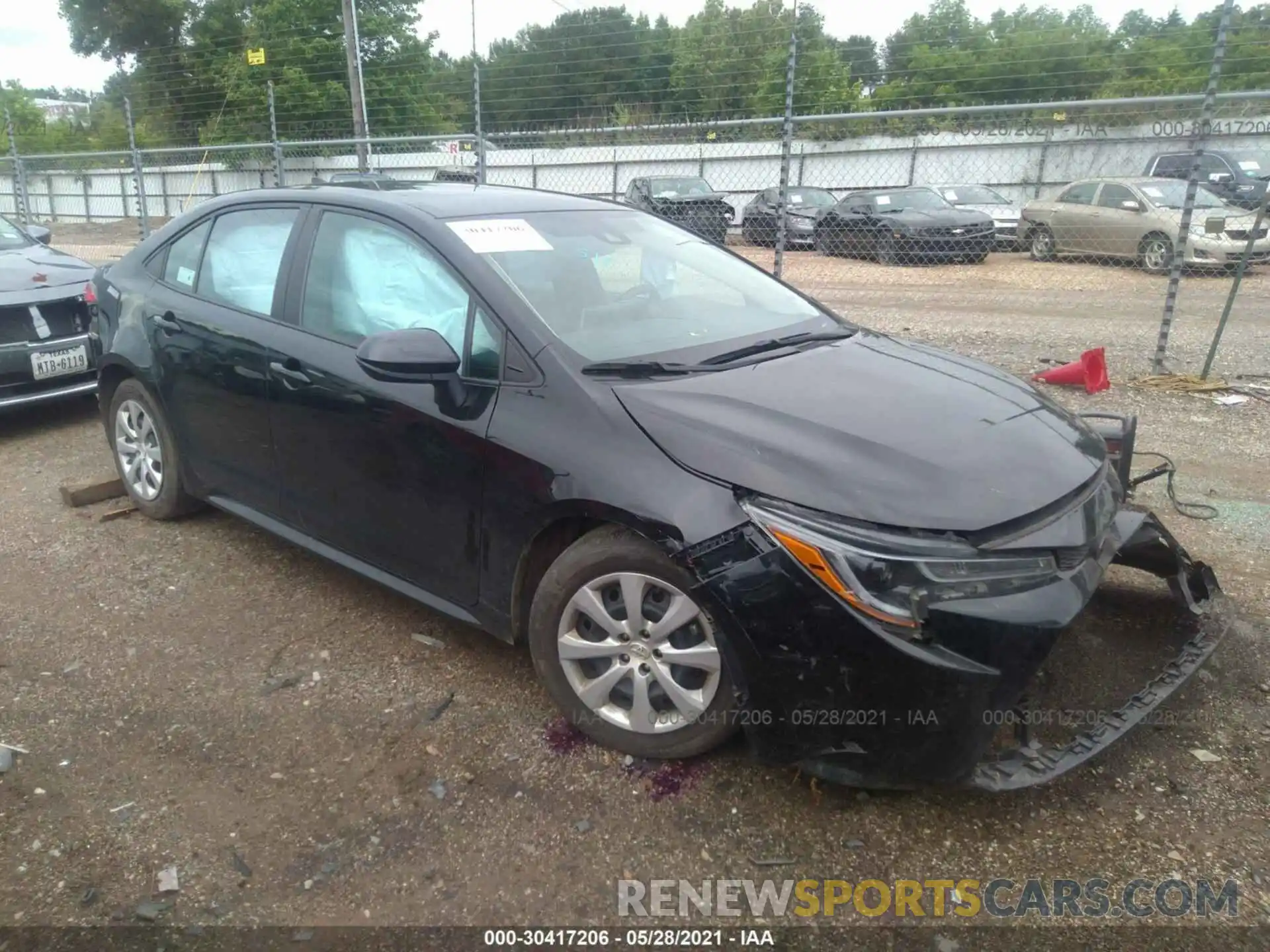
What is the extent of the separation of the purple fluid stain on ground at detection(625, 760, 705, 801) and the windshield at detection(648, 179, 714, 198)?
15.4 meters

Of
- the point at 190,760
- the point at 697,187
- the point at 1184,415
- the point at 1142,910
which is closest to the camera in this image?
the point at 1142,910

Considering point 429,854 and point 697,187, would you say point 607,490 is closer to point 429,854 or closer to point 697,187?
point 429,854

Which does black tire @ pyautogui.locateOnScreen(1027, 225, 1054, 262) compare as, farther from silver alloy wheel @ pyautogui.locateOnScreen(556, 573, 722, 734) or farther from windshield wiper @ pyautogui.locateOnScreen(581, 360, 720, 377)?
→ silver alloy wheel @ pyautogui.locateOnScreen(556, 573, 722, 734)

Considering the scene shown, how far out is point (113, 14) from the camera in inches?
1505

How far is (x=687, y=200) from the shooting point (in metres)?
17.0

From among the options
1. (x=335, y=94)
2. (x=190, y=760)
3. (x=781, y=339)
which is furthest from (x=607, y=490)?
(x=335, y=94)

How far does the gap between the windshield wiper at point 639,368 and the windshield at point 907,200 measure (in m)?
13.6

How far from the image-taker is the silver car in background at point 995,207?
16.4m

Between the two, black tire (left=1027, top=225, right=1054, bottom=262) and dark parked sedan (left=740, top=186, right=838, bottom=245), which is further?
dark parked sedan (left=740, top=186, right=838, bottom=245)

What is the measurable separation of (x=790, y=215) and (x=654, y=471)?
55.5 feet

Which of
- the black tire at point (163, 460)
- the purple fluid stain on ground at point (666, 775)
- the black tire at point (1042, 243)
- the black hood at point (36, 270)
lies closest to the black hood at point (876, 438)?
the purple fluid stain on ground at point (666, 775)

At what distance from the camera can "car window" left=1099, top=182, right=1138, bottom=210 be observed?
14016mm

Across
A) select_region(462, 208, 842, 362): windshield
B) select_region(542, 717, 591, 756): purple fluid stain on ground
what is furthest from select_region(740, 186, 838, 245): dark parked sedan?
select_region(542, 717, 591, 756): purple fluid stain on ground

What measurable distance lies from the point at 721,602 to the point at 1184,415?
17.2 feet
